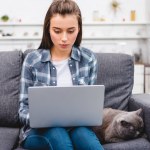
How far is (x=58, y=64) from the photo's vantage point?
58.3 inches

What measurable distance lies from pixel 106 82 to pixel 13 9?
3.09m

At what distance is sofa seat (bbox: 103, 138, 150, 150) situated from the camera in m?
1.30

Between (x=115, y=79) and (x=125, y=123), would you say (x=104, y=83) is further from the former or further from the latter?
(x=125, y=123)

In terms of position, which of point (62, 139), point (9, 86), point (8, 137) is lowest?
point (8, 137)

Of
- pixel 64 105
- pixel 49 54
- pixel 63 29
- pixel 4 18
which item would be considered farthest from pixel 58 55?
pixel 4 18

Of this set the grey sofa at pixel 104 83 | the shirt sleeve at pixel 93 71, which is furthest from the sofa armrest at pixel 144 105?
the shirt sleeve at pixel 93 71

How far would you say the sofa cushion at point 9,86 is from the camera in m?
1.60

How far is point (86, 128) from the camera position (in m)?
1.25

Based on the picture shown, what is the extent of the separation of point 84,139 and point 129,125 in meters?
0.27

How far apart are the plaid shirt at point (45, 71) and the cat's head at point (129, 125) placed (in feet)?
0.79

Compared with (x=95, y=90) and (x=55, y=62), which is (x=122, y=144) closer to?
(x=95, y=90)

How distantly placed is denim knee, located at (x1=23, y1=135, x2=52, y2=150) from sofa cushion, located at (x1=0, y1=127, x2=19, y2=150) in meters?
0.10

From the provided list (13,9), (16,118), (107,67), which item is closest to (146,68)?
(13,9)

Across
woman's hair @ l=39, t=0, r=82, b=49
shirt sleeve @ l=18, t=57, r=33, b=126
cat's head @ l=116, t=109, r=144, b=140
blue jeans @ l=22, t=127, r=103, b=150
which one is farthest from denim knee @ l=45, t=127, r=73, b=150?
woman's hair @ l=39, t=0, r=82, b=49
